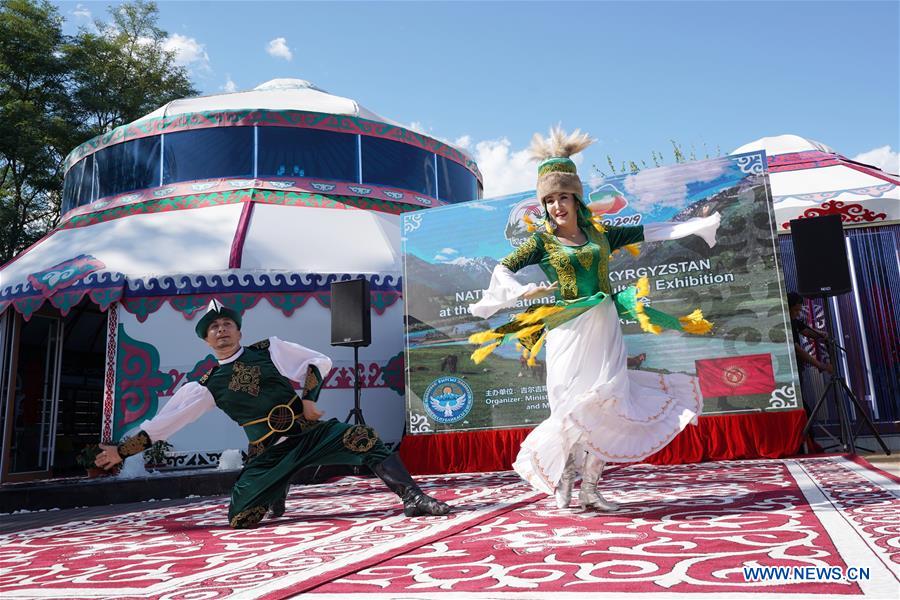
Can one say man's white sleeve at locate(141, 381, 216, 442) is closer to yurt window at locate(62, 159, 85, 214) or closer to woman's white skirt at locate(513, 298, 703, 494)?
woman's white skirt at locate(513, 298, 703, 494)

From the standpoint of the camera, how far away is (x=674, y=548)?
81.3 inches

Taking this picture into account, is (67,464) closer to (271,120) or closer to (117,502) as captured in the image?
(117,502)

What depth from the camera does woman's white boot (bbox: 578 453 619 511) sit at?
3.05 meters

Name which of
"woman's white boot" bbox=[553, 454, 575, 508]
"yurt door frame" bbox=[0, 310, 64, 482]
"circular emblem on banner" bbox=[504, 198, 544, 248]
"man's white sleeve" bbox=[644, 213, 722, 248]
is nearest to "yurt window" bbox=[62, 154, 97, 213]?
"yurt door frame" bbox=[0, 310, 64, 482]

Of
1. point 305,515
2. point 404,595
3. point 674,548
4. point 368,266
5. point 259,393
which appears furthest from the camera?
point 368,266

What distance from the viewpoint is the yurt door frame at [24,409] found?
754 cm

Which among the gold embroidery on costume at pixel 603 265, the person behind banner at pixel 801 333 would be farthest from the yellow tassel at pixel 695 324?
the person behind banner at pixel 801 333

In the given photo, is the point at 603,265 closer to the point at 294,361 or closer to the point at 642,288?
the point at 642,288

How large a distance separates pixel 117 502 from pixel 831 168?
8.57 m

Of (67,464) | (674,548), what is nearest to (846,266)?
(674,548)

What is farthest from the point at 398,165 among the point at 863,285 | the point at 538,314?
the point at 538,314

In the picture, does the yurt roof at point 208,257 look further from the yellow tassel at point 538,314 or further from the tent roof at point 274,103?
the yellow tassel at point 538,314

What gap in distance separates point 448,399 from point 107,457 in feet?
13.2

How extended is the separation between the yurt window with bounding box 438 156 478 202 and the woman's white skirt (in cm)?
725
